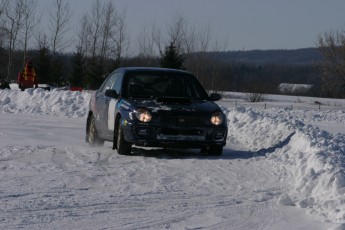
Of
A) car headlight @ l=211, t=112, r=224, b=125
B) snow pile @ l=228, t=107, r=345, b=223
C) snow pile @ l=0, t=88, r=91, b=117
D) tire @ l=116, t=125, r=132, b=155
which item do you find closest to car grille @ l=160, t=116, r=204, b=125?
car headlight @ l=211, t=112, r=224, b=125

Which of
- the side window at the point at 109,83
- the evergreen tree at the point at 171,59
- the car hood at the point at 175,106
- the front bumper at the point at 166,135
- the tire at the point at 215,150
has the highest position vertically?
the evergreen tree at the point at 171,59

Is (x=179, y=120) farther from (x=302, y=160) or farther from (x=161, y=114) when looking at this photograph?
(x=302, y=160)

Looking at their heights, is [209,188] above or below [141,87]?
below

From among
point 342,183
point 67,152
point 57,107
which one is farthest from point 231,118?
point 342,183

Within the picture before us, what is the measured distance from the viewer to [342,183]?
281 inches

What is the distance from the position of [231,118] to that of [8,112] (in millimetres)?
9688

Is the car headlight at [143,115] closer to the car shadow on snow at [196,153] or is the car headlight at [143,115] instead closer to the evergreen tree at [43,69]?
the car shadow on snow at [196,153]

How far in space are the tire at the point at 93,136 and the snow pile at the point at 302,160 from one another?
281 cm

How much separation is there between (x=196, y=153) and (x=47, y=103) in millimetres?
13570

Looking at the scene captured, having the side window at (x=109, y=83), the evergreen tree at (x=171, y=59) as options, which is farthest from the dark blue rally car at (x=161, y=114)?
the evergreen tree at (x=171, y=59)

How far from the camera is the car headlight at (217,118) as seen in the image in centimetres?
1138

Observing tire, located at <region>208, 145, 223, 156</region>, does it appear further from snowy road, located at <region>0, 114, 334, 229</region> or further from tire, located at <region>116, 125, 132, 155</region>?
tire, located at <region>116, 125, 132, 155</region>

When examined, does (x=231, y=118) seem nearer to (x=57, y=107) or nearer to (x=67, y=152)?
(x=67, y=152)

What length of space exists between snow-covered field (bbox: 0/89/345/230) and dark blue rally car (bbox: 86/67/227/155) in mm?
288
